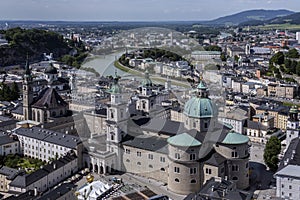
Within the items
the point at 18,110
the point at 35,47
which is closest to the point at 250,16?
the point at 35,47

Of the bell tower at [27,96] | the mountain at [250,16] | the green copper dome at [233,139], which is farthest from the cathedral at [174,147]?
the mountain at [250,16]

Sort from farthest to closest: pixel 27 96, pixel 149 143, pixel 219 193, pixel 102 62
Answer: pixel 102 62
pixel 27 96
pixel 149 143
pixel 219 193

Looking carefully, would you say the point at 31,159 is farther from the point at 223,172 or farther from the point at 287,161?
the point at 287,161

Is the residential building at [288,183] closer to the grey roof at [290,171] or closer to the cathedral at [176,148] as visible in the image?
the grey roof at [290,171]

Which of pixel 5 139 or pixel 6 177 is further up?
pixel 5 139

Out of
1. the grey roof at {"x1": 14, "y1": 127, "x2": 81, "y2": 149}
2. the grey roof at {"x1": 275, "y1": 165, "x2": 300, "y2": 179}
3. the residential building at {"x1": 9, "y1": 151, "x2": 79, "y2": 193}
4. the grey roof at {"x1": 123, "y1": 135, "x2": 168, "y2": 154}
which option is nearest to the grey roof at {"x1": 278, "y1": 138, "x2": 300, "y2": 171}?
the grey roof at {"x1": 275, "y1": 165, "x2": 300, "y2": 179}

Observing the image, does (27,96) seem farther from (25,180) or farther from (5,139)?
(25,180)

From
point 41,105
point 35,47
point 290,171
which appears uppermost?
point 35,47
